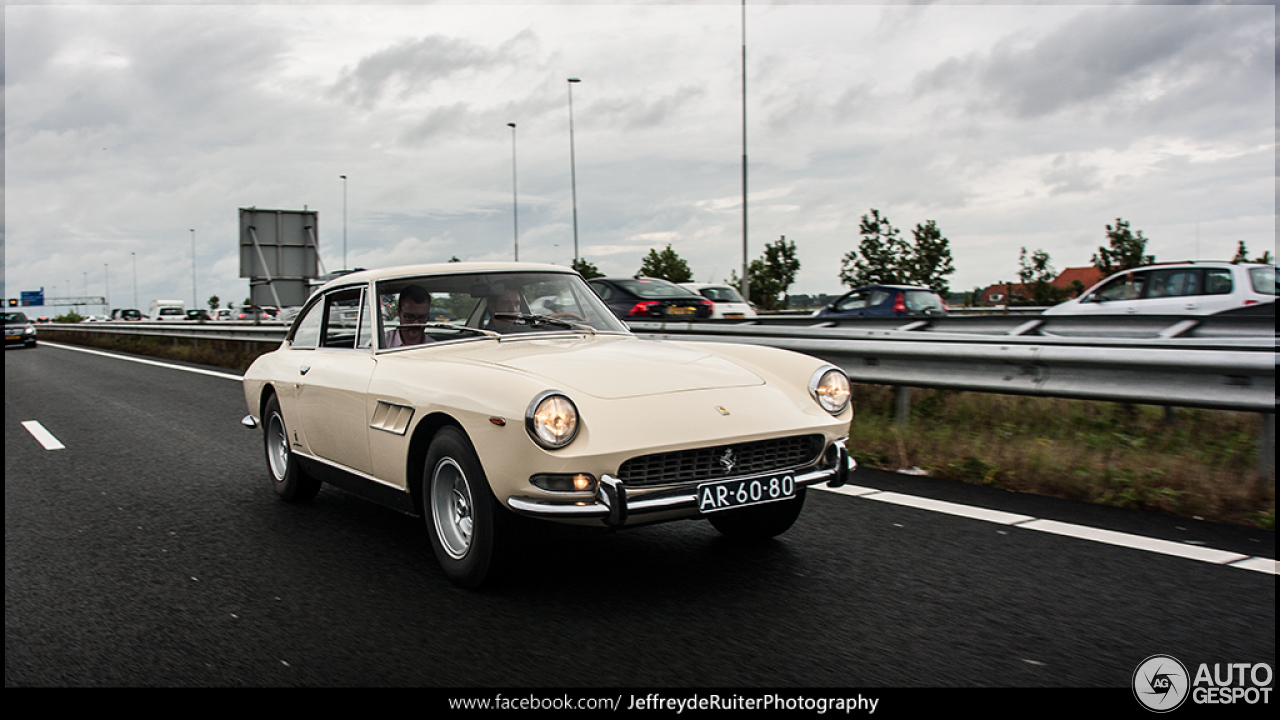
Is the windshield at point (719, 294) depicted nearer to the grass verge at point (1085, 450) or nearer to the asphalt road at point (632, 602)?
the grass verge at point (1085, 450)

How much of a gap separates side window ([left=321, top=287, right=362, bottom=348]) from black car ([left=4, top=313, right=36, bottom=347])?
3671 cm

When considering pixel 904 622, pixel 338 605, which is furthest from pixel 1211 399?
pixel 338 605

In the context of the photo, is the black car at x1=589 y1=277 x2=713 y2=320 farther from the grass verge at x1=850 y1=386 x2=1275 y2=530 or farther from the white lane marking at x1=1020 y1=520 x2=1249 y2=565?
the white lane marking at x1=1020 y1=520 x2=1249 y2=565

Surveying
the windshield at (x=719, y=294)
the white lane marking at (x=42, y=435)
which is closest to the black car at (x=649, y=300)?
the windshield at (x=719, y=294)

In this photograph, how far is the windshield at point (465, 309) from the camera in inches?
187

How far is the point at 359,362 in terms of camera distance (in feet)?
15.4

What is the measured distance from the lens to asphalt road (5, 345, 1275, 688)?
299 centimetres

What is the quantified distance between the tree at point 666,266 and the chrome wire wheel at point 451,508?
75.2 m

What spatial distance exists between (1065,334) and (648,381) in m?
8.16

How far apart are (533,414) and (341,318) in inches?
88.3

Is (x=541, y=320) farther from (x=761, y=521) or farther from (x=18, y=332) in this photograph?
(x=18, y=332)

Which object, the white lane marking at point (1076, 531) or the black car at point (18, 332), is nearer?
the white lane marking at point (1076, 531)

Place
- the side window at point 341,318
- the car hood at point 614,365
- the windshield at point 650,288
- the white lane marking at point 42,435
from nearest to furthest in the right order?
the car hood at point 614,365
the side window at point 341,318
the white lane marking at point 42,435
the windshield at point 650,288

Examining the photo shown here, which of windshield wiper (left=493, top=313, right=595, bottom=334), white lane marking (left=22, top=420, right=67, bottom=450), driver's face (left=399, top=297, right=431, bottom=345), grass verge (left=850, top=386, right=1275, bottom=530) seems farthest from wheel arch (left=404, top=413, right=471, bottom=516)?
white lane marking (left=22, top=420, right=67, bottom=450)
